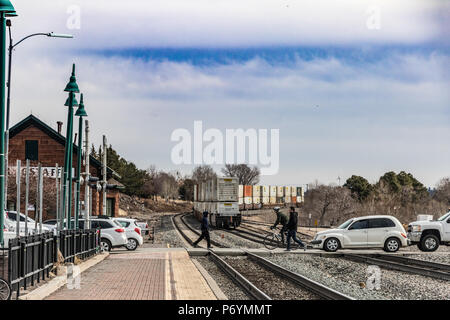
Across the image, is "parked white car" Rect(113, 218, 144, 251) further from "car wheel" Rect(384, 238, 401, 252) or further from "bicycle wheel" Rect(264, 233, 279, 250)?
"car wheel" Rect(384, 238, 401, 252)

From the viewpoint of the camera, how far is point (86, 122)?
30.5 metres

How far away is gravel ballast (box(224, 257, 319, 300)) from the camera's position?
15281mm

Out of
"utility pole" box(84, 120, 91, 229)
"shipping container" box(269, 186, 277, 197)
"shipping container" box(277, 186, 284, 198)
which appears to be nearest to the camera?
"utility pole" box(84, 120, 91, 229)

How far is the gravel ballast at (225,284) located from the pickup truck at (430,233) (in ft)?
30.0

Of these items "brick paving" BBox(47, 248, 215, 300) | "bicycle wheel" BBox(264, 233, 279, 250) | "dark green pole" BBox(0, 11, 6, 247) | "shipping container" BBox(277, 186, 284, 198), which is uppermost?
"dark green pole" BBox(0, 11, 6, 247)

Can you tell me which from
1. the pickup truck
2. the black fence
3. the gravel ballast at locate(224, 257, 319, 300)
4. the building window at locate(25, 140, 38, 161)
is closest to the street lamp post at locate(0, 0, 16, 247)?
the black fence

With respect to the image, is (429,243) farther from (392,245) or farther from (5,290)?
(5,290)

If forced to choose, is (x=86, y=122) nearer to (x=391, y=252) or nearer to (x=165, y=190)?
(x=391, y=252)

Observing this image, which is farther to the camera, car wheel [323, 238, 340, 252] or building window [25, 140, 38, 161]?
building window [25, 140, 38, 161]

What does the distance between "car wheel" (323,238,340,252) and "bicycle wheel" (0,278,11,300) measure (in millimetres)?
18053

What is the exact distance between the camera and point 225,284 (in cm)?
1783

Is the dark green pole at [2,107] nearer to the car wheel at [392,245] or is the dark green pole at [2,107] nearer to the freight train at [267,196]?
the car wheel at [392,245]

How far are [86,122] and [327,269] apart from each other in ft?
45.8

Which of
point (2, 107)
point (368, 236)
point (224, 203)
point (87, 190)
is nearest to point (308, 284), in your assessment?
point (2, 107)
